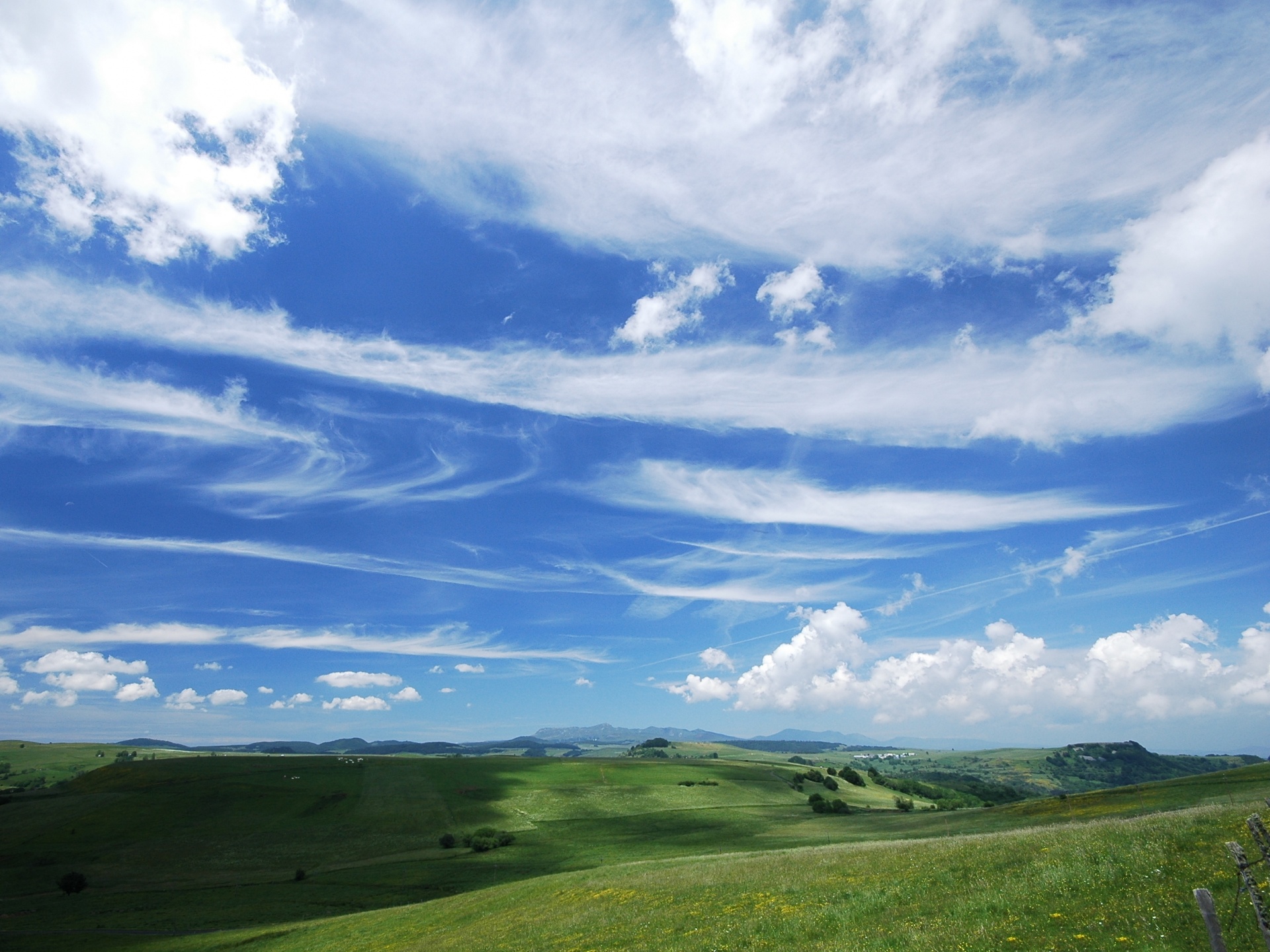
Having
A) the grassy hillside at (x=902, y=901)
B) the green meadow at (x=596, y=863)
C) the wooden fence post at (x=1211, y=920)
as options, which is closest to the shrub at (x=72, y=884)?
the green meadow at (x=596, y=863)

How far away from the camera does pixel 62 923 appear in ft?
257

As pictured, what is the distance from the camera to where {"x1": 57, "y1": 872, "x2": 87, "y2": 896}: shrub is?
3905 inches

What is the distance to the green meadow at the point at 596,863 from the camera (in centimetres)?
2000

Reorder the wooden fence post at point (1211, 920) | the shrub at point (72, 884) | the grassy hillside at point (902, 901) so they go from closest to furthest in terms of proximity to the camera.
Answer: the wooden fence post at point (1211, 920) → the grassy hillside at point (902, 901) → the shrub at point (72, 884)

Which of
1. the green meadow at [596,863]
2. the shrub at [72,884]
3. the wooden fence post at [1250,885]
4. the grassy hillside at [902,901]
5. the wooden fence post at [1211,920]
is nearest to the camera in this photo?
the wooden fence post at [1250,885]

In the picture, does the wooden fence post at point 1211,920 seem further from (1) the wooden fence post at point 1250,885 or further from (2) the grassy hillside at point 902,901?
A: (2) the grassy hillside at point 902,901

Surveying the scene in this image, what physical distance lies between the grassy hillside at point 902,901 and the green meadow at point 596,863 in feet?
0.42

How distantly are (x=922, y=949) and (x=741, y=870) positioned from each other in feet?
77.8

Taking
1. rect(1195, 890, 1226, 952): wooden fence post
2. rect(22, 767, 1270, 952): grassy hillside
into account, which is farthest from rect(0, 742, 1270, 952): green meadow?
rect(1195, 890, 1226, 952): wooden fence post

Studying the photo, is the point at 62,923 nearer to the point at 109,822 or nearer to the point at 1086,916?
the point at 109,822

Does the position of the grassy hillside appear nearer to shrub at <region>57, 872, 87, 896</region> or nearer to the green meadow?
the green meadow

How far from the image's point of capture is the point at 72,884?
99438 mm

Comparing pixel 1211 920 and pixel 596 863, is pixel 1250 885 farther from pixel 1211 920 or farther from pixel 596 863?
pixel 596 863

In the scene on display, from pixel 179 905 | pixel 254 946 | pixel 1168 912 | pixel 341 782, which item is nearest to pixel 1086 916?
pixel 1168 912
